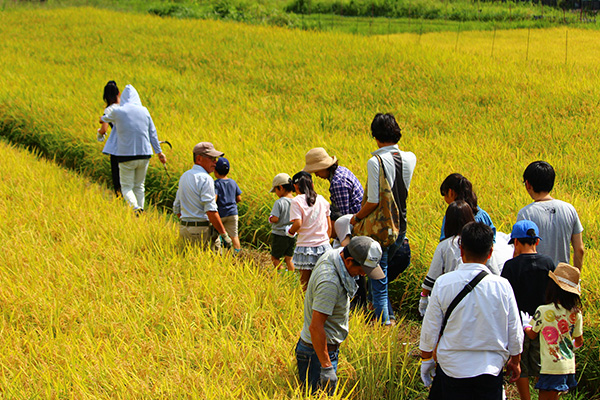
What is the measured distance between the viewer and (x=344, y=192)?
417 centimetres

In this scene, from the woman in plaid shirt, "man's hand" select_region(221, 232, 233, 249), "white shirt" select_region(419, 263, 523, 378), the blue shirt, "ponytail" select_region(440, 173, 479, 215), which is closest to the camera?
"white shirt" select_region(419, 263, 523, 378)

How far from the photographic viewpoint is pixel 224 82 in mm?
12227

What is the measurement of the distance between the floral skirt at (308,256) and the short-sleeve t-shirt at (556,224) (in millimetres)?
1555

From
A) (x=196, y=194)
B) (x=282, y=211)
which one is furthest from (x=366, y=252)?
(x=196, y=194)

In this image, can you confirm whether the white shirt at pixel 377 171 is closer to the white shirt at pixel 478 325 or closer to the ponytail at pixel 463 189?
the ponytail at pixel 463 189

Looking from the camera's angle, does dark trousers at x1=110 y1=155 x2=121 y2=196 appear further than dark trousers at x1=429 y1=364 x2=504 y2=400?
Yes

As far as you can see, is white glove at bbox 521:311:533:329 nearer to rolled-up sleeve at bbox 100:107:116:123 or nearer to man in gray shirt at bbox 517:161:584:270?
man in gray shirt at bbox 517:161:584:270

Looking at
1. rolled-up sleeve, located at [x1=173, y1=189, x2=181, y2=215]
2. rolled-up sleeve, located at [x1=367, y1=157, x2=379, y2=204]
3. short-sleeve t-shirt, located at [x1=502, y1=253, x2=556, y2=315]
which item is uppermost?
rolled-up sleeve, located at [x1=367, y1=157, x2=379, y2=204]

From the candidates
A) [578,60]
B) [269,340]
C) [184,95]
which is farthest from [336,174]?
[578,60]

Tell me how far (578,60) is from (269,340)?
39.6ft

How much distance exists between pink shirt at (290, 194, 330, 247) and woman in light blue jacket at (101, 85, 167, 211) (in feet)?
8.38

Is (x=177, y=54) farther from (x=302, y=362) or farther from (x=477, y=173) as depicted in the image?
(x=302, y=362)

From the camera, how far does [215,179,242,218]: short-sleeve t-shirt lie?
16.2 ft

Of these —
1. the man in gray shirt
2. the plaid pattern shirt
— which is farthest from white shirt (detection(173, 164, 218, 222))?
the man in gray shirt
